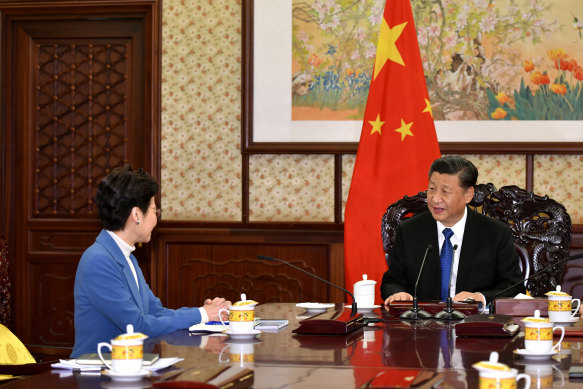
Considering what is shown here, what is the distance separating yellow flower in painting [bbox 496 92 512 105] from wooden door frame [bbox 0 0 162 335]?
90.5 inches

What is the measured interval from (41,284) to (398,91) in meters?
2.96

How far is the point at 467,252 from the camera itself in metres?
3.58

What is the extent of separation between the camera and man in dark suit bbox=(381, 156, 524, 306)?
355cm

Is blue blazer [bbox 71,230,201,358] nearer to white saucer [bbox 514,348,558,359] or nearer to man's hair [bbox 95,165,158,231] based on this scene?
man's hair [bbox 95,165,158,231]

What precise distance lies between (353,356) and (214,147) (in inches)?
137

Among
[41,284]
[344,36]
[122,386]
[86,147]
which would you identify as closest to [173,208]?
[86,147]

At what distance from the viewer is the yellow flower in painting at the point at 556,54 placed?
4988 mm

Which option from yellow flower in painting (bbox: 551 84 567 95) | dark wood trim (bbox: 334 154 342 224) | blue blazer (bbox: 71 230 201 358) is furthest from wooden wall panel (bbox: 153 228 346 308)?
blue blazer (bbox: 71 230 201 358)

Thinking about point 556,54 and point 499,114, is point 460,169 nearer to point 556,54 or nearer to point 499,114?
point 499,114

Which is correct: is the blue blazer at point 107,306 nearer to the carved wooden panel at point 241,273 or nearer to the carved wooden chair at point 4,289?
the carved wooden chair at point 4,289

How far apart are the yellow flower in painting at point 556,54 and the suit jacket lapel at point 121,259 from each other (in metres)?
3.36

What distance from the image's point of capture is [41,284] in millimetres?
5723

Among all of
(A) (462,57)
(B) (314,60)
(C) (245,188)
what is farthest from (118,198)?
(A) (462,57)

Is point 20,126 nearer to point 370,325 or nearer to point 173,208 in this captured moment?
point 173,208
